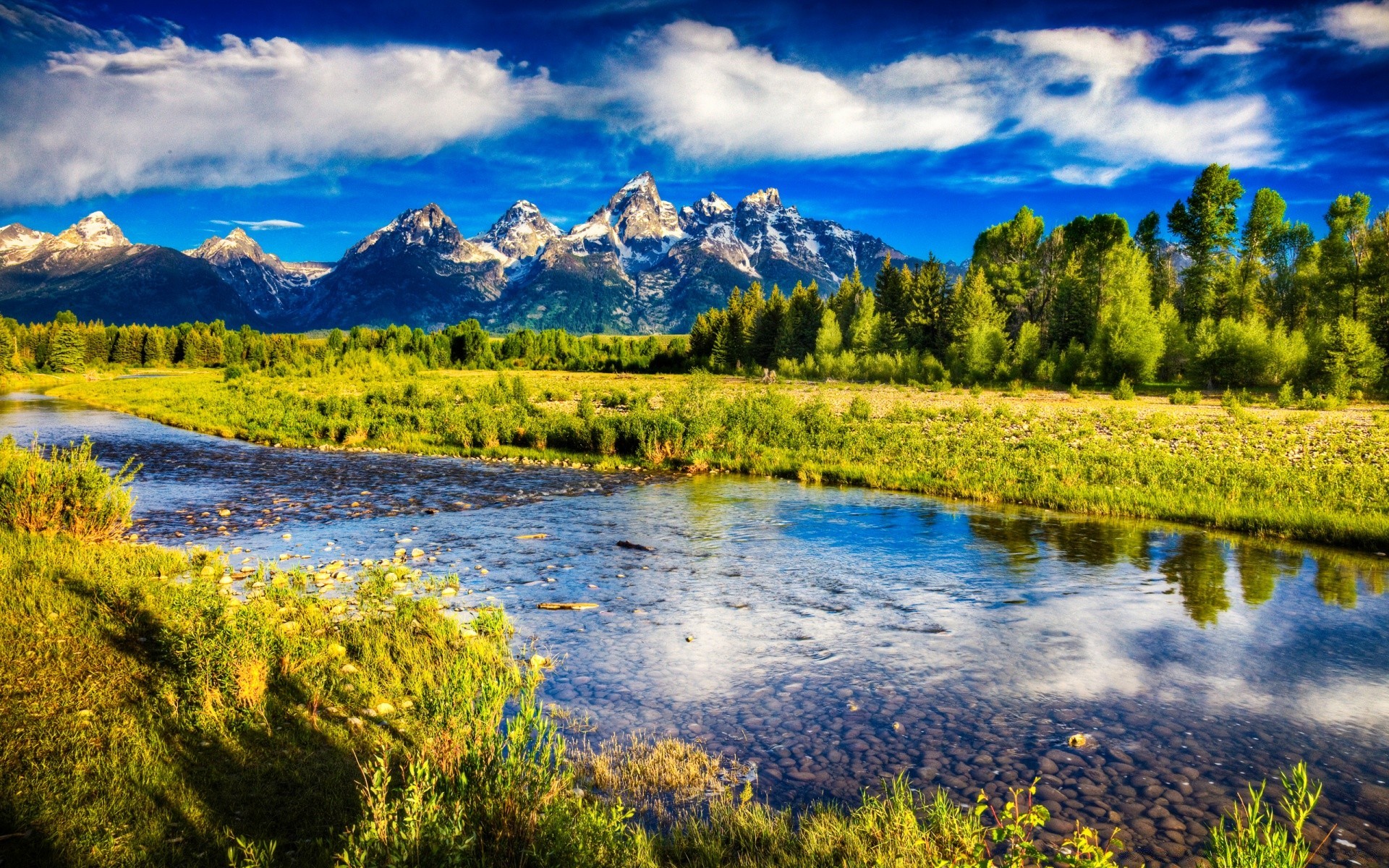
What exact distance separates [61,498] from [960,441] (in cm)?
2810

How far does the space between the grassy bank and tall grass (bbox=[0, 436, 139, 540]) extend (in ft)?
57.1

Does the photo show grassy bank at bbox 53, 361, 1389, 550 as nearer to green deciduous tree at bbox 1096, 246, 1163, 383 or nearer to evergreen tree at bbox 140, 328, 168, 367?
green deciduous tree at bbox 1096, 246, 1163, 383

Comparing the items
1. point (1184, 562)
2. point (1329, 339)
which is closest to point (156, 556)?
point (1184, 562)

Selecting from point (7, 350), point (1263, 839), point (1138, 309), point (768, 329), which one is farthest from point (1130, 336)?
point (7, 350)

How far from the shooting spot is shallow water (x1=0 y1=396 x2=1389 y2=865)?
669cm

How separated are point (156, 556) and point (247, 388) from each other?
56.2 meters

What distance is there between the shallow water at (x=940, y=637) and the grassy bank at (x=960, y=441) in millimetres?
2018

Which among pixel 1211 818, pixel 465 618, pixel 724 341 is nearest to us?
pixel 1211 818

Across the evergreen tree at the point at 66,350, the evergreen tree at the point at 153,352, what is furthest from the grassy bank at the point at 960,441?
the evergreen tree at the point at 153,352

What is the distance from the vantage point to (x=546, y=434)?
32969 mm

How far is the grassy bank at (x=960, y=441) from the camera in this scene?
1947 centimetres

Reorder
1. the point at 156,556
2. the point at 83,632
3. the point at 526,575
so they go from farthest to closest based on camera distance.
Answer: the point at 526,575 < the point at 156,556 < the point at 83,632

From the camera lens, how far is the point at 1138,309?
56812mm

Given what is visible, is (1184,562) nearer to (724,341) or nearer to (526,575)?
(526,575)
